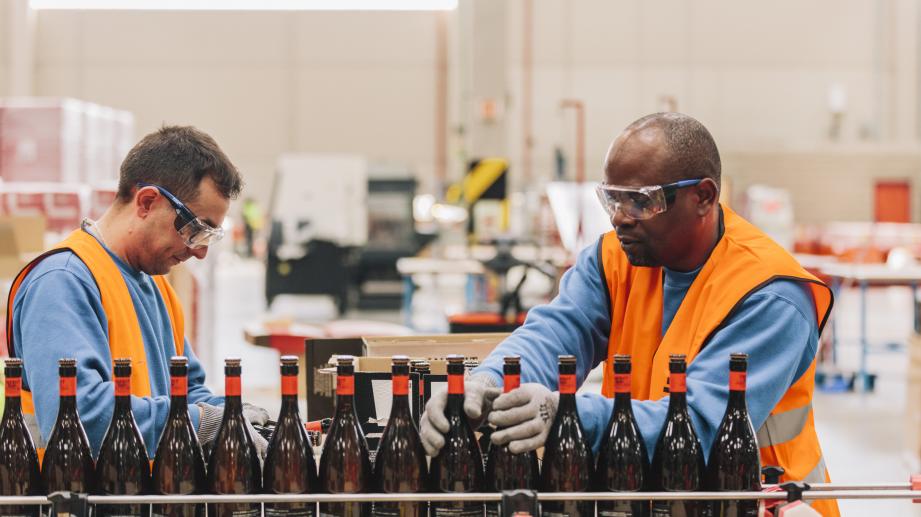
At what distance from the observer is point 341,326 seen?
6.03 m

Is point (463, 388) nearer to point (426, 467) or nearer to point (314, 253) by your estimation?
point (426, 467)

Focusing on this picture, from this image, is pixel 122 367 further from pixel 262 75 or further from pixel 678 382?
pixel 262 75

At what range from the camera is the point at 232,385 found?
1934 millimetres

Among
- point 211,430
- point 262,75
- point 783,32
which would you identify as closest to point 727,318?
point 211,430

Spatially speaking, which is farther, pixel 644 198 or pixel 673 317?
pixel 673 317

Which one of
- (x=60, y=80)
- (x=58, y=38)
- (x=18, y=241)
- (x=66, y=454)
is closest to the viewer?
(x=66, y=454)

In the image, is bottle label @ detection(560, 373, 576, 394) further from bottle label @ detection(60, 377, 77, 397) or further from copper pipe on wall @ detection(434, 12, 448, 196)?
copper pipe on wall @ detection(434, 12, 448, 196)

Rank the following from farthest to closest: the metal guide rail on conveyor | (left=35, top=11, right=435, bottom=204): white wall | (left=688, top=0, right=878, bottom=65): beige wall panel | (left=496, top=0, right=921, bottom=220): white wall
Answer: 1. (left=496, top=0, right=921, bottom=220): white wall
2. (left=688, top=0, right=878, bottom=65): beige wall panel
3. (left=35, top=11, right=435, bottom=204): white wall
4. the metal guide rail on conveyor

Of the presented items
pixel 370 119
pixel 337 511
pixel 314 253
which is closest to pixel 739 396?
pixel 337 511

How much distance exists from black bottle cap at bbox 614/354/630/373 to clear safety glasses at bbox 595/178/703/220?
21.6 inches

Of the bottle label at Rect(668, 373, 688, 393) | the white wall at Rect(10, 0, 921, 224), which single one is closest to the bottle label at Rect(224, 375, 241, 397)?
the bottle label at Rect(668, 373, 688, 393)

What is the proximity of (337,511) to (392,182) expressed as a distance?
12661mm

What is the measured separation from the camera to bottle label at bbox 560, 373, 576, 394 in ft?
6.17

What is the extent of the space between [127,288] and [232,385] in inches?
24.9
